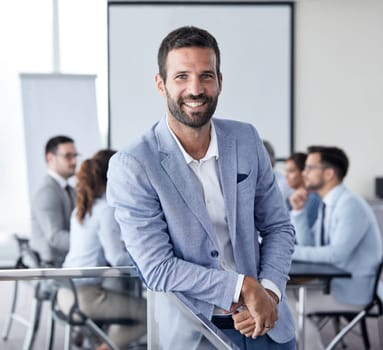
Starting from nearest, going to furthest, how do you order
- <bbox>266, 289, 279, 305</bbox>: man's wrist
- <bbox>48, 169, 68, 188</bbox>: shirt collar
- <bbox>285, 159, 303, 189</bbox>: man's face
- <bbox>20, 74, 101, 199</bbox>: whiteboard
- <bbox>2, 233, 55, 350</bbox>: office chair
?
<bbox>266, 289, 279, 305</bbox>: man's wrist, <bbox>2, 233, 55, 350</bbox>: office chair, <bbox>48, 169, 68, 188</bbox>: shirt collar, <bbox>285, 159, 303, 189</bbox>: man's face, <bbox>20, 74, 101, 199</bbox>: whiteboard

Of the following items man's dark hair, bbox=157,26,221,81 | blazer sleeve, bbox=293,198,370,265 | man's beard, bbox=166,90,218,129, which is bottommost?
blazer sleeve, bbox=293,198,370,265

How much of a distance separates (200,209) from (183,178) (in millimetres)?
100

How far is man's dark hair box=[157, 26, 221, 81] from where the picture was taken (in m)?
1.98

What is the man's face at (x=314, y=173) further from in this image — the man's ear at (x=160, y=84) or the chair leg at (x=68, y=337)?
the man's ear at (x=160, y=84)

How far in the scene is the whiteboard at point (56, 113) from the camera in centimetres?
733

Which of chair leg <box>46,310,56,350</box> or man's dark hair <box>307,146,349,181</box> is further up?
man's dark hair <box>307,146,349,181</box>

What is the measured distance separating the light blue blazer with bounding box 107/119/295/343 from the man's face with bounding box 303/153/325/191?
8.50 feet

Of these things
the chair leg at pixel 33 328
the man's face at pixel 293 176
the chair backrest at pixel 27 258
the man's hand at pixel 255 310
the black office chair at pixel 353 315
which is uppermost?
the man's hand at pixel 255 310

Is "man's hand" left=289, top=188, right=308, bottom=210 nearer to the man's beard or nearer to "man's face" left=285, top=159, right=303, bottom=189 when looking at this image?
"man's face" left=285, top=159, right=303, bottom=189

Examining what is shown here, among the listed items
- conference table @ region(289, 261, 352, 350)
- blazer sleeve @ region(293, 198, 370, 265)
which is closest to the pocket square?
conference table @ region(289, 261, 352, 350)

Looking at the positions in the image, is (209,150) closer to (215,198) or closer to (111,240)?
(215,198)

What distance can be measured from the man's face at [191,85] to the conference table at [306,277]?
2106mm

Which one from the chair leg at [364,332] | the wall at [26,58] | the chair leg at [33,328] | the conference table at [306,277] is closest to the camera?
the chair leg at [33,328]

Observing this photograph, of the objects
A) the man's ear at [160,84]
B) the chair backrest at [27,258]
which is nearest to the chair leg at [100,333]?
the man's ear at [160,84]
